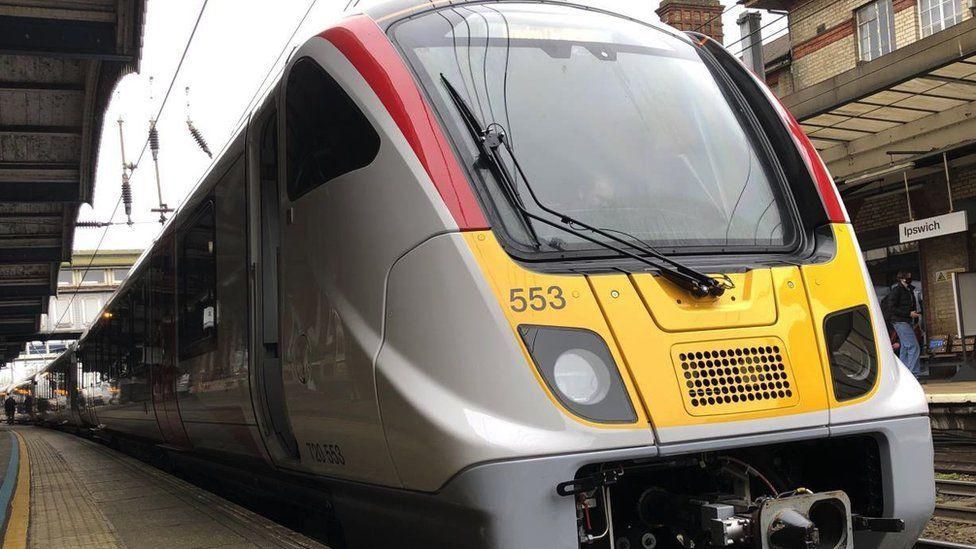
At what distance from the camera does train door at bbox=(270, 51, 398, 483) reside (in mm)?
3631

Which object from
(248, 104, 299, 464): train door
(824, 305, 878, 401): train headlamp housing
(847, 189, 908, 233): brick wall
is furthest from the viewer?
(847, 189, 908, 233): brick wall

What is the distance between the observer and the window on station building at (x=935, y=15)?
16.3 metres

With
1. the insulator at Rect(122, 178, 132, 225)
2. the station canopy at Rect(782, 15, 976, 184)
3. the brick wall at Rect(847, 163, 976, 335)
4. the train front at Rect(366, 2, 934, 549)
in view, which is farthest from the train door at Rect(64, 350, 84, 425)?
the train front at Rect(366, 2, 934, 549)

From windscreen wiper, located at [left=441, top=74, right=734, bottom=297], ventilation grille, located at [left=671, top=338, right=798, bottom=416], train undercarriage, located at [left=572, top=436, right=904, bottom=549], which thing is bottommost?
train undercarriage, located at [left=572, top=436, right=904, bottom=549]

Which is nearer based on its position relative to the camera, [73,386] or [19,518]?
[19,518]

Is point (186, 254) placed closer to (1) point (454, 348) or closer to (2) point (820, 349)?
(1) point (454, 348)

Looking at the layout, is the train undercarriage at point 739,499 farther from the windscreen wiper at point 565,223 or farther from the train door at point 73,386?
the train door at point 73,386

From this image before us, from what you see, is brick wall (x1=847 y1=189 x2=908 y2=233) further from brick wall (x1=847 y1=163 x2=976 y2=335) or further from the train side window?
the train side window

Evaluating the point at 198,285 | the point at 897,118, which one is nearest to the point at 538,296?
the point at 198,285

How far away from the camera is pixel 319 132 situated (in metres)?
4.14

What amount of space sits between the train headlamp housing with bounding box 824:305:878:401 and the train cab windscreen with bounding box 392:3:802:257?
41 cm

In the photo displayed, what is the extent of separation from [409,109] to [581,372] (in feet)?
3.93

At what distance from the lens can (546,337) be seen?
3191 millimetres

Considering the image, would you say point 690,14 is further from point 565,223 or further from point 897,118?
point 565,223
